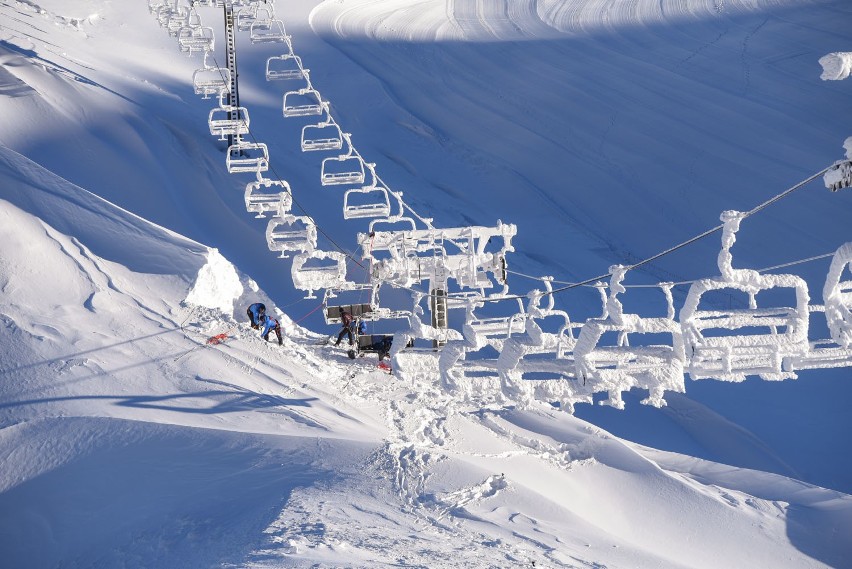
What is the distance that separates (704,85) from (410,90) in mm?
6453

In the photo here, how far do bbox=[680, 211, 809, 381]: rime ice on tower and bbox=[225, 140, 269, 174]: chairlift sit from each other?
22.4 ft

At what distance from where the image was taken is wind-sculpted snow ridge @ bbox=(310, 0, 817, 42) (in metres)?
21.4

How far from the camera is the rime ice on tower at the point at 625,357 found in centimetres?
618

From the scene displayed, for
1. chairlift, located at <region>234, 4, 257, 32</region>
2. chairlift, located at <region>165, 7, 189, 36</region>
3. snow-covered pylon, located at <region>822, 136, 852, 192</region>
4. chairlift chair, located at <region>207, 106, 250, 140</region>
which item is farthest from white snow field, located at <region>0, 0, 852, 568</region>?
chairlift chair, located at <region>207, 106, 250, 140</region>

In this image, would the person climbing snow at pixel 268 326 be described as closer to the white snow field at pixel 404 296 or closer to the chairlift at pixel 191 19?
the white snow field at pixel 404 296

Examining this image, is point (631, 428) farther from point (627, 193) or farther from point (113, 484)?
point (113, 484)

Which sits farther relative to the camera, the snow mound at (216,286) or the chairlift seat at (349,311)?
the chairlift seat at (349,311)

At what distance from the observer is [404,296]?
1396 centimetres

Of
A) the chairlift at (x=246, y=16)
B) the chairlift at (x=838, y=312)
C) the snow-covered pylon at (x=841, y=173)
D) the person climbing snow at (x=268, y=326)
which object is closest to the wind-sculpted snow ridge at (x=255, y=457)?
the person climbing snow at (x=268, y=326)

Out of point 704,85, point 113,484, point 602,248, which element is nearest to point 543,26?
point 704,85

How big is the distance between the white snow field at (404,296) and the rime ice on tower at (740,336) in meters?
0.04

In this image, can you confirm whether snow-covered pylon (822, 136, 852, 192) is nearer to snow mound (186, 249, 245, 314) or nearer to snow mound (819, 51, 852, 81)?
snow mound (819, 51, 852, 81)

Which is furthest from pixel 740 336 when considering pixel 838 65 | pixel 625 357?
pixel 838 65

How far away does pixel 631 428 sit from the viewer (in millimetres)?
12781
